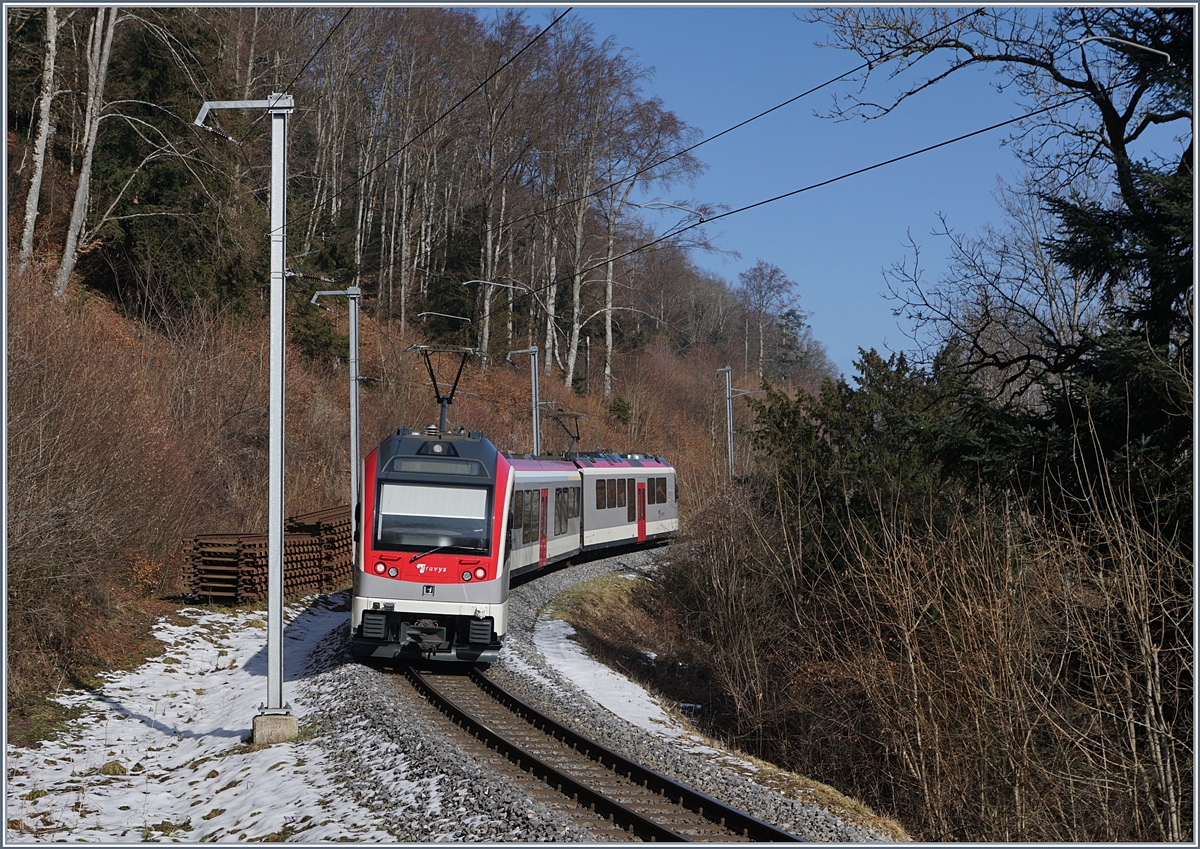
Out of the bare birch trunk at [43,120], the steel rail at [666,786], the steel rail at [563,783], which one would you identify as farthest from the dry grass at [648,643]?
the bare birch trunk at [43,120]

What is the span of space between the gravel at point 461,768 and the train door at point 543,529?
294 inches

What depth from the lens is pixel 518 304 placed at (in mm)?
50875

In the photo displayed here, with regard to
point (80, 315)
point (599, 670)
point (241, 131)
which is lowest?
point (599, 670)

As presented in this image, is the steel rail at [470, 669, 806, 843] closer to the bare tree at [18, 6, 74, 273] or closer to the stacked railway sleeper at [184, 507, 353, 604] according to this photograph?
the stacked railway sleeper at [184, 507, 353, 604]

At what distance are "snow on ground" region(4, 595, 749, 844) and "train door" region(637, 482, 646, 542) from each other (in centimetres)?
1421

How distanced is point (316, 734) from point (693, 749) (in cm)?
408

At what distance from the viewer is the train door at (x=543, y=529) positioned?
23.2 metres

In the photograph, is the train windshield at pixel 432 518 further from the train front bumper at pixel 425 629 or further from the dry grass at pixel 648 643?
the dry grass at pixel 648 643

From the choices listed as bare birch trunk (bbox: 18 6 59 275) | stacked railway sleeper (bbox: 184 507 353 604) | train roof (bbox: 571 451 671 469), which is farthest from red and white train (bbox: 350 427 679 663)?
bare birch trunk (bbox: 18 6 59 275)

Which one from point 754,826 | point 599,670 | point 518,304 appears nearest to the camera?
point 754,826

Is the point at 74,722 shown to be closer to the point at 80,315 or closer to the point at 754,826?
the point at 754,826

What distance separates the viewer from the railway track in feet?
27.9

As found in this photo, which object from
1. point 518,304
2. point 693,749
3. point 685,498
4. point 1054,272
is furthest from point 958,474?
point 518,304

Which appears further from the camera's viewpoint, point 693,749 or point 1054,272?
point 1054,272
